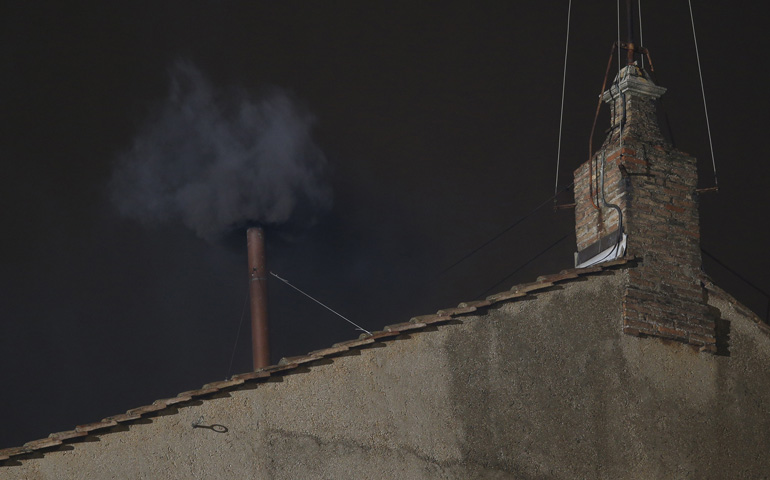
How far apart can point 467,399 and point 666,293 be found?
290 centimetres

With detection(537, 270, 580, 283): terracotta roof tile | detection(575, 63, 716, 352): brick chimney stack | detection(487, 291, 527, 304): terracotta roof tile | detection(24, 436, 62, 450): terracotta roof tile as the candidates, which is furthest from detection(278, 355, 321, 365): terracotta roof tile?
detection(575, 63, 716, 352): brick chimney stack

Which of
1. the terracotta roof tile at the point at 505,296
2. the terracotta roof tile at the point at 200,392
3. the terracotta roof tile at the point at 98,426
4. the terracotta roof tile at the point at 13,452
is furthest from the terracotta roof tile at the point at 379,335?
the terracotta roof tile at the point at 13,452

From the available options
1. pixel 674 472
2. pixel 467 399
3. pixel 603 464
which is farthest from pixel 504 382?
pixel 674 472

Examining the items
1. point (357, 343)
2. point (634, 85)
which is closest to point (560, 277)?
point (357, 343)

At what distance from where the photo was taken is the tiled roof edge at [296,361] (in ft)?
29.8

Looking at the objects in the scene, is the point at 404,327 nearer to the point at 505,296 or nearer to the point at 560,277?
the point at 505,296

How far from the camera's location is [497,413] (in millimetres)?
10148

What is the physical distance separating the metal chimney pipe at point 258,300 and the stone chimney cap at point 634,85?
8992 millimetres

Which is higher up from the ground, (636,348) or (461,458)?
(636,348)

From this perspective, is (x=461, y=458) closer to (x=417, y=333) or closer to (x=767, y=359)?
(x=417, y=333)

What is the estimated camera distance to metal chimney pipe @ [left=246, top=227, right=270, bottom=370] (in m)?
19.5

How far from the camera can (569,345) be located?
10.8 metres

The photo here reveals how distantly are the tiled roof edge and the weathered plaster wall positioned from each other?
0.09m

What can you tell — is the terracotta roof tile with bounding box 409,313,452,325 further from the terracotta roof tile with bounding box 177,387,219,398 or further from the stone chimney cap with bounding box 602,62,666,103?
the stone chimney cap with bounding box 602,62,666,103
